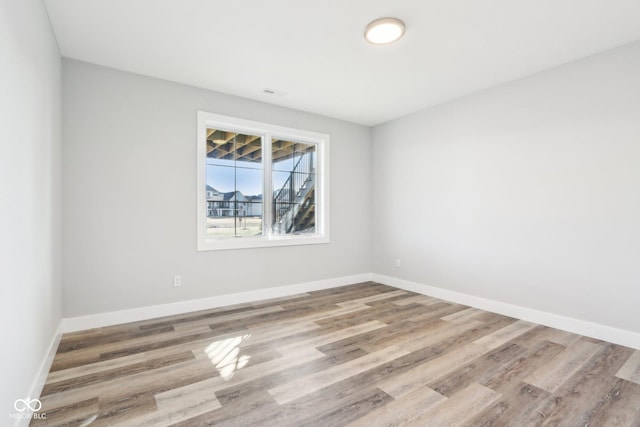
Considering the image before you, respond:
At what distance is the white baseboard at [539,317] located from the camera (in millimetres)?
2680

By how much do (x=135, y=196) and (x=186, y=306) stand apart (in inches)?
52.4

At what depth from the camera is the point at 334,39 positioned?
8.63 ft

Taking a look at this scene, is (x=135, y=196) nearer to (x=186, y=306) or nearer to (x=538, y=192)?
(x=186, y=306)

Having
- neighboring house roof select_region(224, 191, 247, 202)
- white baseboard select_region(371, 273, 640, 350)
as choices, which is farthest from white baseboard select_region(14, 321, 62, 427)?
white baseboard select_region(371, 273, 640, 350)

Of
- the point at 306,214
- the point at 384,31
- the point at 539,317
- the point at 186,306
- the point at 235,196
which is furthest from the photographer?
the point at 306,214

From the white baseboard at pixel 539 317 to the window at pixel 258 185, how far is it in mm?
1678

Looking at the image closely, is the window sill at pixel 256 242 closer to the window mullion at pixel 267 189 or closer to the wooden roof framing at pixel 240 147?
the window mullion at pixel 267 189

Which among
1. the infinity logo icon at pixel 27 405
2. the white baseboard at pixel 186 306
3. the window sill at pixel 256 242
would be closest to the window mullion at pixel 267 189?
the window sill at pixel 256 242

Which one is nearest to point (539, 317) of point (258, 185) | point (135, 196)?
point (258, 185)

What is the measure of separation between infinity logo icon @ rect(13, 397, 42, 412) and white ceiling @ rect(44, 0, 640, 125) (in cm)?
253

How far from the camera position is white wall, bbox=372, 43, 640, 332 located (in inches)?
106

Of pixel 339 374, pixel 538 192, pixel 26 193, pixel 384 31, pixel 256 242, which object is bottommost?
pixel 339 374

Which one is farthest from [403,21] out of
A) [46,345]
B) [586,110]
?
[46,345]

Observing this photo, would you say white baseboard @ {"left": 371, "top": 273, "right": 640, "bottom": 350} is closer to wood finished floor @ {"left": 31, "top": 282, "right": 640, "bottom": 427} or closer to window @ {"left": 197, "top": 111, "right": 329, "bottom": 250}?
wood finished floor @ {"left": 31, "top": 282, "right": 640, "bottom": 427}
